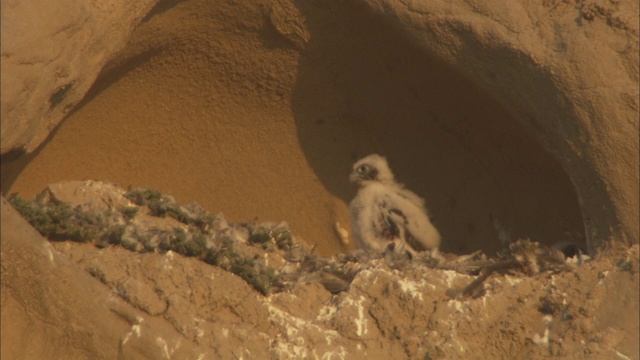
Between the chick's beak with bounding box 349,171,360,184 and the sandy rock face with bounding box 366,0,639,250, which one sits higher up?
the sandy rock face with bounding box 366,0,639,250

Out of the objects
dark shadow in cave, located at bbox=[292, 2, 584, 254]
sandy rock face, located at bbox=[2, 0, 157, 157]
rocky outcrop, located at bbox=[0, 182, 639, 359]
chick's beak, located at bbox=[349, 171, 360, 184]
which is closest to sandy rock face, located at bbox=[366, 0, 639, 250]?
rocky outcrop, located at bbox=[0, 182, 639, 359]

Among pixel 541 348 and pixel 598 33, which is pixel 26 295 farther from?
pixel 598 33

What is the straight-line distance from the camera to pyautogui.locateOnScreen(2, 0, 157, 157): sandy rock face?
602cm

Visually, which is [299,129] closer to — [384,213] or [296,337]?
[384,213]

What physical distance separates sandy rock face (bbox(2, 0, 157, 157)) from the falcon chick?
2353 millimetres

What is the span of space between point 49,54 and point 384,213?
3116mm

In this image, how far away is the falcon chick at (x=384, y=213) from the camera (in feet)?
26.2

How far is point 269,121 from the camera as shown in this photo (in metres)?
8.38

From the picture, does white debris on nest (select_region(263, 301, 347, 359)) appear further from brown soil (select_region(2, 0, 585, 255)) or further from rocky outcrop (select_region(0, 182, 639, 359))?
brown soil (select_region(2, 0, 585, 255))

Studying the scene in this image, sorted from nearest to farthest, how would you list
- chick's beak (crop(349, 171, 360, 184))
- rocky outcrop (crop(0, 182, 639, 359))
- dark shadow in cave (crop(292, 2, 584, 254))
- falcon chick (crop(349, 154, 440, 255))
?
rocky outcrop (crop(0, 182, 639, 359)) → dark shadow in cave (crop(292, 2, 584, 254)) → falcon chick (crop(349, 154, 440, 255)) → chick's beak (crop(349, 171, 360, 184))

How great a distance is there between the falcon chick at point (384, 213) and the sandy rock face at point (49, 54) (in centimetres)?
235

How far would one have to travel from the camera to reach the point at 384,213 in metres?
8.16

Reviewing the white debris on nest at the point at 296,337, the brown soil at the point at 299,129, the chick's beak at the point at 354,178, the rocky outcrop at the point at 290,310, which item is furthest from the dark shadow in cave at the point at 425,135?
the white debris on nest at the point at 296,337

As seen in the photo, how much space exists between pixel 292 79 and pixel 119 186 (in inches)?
64.5
